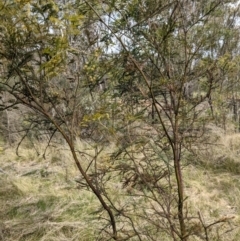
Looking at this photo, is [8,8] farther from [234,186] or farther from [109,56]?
[234,186]

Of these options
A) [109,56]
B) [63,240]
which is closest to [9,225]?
[63,240]

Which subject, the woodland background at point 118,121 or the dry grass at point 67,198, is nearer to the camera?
the woodland background at point 118,121

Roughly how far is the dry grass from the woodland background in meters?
0.01

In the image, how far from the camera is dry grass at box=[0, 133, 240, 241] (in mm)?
2896

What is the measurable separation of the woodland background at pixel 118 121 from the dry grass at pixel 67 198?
14mm

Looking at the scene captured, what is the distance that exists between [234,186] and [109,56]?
283 centimetres

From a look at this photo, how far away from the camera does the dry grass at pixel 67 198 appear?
9.50 feet

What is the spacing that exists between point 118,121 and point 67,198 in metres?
1.69

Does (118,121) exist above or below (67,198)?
above

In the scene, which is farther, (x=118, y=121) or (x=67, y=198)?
(x=67, y=198)

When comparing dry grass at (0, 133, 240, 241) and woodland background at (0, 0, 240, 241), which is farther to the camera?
dry grass at (0, 133, 240, 241)

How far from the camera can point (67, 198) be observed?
3.74 m

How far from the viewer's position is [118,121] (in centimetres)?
242

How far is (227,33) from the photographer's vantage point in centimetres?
739
